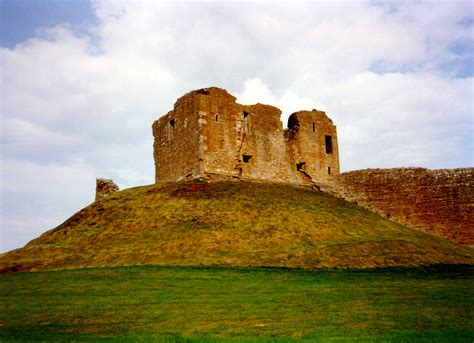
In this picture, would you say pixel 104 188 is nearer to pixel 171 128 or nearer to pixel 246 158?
pixel 171 128

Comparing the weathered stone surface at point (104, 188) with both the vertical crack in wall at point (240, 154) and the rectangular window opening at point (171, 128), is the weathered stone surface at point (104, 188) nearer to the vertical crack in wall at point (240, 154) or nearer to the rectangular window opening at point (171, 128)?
the rectangular window opening at point (171, 128)

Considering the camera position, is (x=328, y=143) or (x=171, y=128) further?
(x=328, y=143)

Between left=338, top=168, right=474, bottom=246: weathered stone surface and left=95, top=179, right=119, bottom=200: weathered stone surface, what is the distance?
14.8 m

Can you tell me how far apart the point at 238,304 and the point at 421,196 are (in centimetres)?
2482

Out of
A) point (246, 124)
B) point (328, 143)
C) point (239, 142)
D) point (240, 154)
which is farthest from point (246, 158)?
point (328, 143)

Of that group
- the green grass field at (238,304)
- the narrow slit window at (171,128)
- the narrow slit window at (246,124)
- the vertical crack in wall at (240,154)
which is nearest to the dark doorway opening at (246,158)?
the vertical crack in wall at (240,154)

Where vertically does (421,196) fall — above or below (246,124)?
below

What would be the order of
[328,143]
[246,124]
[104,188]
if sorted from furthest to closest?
[328,143] → [104,188] → [246,124]

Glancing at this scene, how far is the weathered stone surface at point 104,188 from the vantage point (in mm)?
31781

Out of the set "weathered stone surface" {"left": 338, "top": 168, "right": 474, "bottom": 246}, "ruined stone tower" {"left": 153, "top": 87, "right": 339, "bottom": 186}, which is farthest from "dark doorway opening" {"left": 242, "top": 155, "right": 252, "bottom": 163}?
"weathered stone surface" {"left": 338, "top": 168, "right": 474, "bottom": 246}

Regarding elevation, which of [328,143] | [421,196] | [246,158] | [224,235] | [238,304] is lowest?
[238,304]

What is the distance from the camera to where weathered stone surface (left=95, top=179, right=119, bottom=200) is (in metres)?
31.8

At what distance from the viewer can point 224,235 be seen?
2205cm

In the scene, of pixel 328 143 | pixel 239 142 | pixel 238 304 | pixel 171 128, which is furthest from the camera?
pixel 328 143
